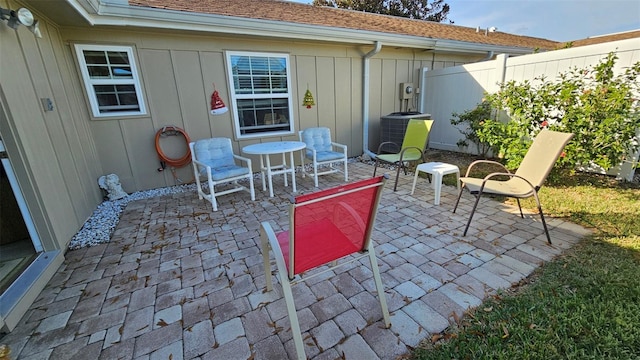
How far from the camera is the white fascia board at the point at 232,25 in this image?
348 centimetres

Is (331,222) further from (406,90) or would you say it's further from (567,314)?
(406,90)

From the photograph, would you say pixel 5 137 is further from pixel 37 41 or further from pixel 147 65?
pixel 147 65

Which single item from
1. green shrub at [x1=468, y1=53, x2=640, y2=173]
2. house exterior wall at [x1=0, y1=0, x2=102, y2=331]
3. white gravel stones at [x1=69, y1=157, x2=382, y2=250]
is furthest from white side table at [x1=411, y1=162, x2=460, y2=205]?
house exterior wall at [x1=0, y1=0, x2=102, y2=331]

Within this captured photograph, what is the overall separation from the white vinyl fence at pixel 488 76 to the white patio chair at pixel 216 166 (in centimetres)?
494

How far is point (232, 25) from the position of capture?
4.09 m

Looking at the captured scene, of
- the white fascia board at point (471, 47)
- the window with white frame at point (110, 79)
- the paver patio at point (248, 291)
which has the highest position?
the white fascia board at point (471, 47)

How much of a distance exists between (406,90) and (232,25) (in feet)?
13.9

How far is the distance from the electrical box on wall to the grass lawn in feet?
15.8

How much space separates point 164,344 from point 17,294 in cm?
128

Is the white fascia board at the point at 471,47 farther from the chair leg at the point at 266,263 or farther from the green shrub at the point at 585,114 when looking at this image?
the chair leg at the point at 266,263

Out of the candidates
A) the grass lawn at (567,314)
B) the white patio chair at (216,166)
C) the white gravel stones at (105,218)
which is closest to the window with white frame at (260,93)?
the white patio chair at (216,166)

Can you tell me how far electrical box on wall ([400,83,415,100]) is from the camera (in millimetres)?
6442

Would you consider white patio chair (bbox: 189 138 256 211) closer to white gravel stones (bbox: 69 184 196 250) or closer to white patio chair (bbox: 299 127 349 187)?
white gravel stones (bbox: 69 184 196 250)

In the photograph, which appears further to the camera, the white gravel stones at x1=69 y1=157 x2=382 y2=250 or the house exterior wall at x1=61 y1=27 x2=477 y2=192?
the house exterior wall at x1=61 y1=27 x2=477 y2=192
